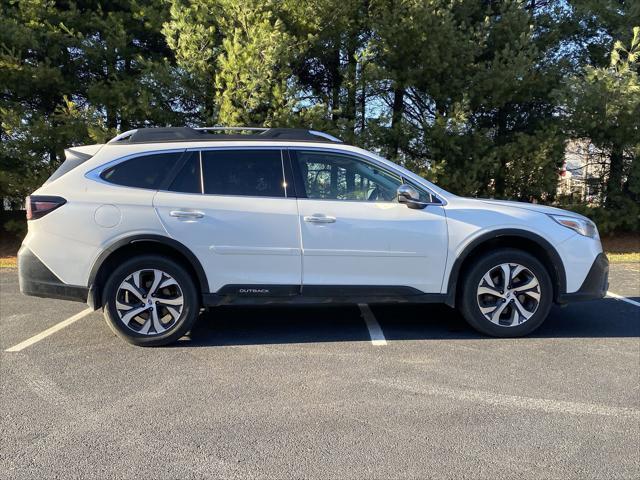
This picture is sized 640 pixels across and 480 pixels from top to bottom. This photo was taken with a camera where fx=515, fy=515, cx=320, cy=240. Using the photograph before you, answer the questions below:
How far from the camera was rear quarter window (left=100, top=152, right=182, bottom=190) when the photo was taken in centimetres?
460

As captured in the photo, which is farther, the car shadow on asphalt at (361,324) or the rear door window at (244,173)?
the car shadow on asphalt at (361,324)

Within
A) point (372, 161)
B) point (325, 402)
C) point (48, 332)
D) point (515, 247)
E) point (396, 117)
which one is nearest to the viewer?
point (325, 402)

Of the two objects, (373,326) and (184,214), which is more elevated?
(184,214)

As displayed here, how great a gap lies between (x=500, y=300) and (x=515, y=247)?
537 millimetres

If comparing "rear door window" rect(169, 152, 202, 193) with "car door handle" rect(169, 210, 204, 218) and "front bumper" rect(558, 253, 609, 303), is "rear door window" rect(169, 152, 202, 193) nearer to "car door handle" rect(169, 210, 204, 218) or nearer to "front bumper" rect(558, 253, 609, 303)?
"car door handle" rect(169, 210, 204, 218)

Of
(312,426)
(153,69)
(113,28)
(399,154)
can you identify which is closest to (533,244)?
(312,426)

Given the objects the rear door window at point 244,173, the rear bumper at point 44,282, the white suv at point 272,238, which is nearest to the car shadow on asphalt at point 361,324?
the white suv at point 272,238

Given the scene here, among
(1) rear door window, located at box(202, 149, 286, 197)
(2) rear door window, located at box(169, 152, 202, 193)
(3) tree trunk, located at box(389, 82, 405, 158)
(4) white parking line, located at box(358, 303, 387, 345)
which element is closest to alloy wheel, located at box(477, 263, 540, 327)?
(4) white parking line, located at box(358, 303, 387, 345)

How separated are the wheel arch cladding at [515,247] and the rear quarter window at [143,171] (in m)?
2.77

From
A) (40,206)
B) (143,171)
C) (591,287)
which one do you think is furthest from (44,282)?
(591,287)

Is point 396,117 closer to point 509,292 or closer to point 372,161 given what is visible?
point 372,161

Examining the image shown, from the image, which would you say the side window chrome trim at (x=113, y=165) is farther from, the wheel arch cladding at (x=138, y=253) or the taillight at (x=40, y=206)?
the wheel arch cladding at (x=138, y=253)

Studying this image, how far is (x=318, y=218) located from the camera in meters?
4.60

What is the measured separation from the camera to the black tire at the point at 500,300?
478 centimetres
